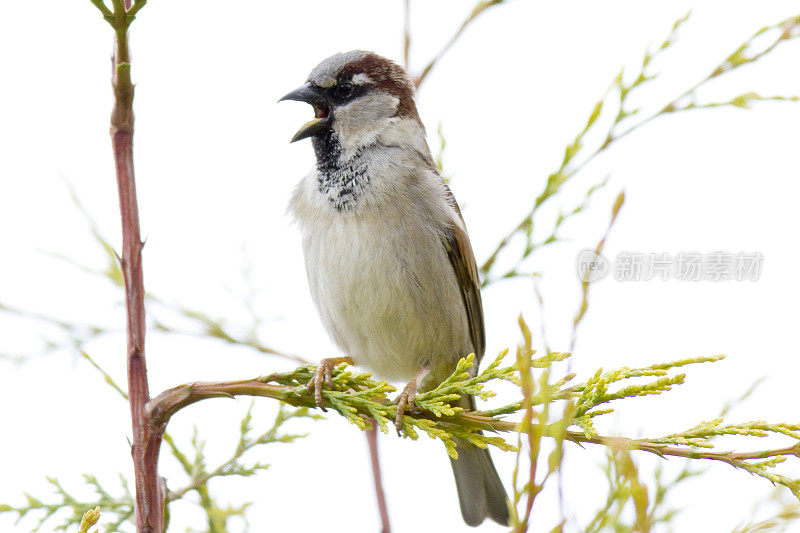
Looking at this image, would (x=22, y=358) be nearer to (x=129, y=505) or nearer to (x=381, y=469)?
(x=129, y=505)

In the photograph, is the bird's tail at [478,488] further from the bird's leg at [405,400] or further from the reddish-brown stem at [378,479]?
the reddish-brown stem at [378,479]

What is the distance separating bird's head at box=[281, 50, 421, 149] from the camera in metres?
2.87

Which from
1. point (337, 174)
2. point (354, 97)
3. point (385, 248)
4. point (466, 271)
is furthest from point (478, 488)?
point (354, 97)

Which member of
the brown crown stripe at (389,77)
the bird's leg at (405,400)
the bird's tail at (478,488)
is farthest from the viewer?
the brown crown stripe at (389,77)

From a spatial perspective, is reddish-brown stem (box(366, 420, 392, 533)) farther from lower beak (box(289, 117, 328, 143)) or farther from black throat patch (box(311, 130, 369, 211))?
lower beak (box(289, 117, 328, 143))

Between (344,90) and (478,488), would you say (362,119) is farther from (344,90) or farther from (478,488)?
(478,488)

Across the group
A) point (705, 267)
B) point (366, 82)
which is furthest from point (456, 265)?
point (705, 267)

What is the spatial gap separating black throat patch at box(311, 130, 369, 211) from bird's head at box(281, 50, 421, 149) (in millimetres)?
32

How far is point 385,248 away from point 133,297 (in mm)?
1162

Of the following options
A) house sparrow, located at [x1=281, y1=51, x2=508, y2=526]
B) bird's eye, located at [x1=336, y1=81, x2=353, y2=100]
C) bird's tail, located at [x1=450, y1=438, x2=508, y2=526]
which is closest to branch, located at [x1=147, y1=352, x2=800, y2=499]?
house sparrow, located at [x1=281, y1=51, x2=508, y2=526]

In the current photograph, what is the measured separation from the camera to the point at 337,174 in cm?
274

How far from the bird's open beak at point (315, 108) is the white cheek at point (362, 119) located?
0.15 feet

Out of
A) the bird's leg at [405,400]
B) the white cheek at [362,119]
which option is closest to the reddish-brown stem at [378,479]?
the bird's leg at [405,400]

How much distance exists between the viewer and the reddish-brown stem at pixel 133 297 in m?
1.47
